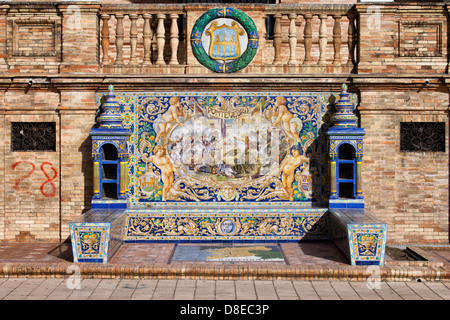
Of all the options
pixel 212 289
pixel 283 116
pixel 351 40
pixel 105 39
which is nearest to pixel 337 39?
pixel 351 40

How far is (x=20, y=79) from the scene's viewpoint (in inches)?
436

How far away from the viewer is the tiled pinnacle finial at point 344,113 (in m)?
10.7

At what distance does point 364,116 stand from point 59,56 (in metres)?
5.95

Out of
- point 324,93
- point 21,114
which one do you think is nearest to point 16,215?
point 21,114

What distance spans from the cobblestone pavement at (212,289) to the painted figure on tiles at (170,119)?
337 cm

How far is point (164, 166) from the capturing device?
36.5 ft

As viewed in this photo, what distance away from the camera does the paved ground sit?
Result: 7.96 m

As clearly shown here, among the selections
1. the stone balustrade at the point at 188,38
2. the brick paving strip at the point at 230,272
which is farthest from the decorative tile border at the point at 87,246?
the stone balustrade at the point at 188,38

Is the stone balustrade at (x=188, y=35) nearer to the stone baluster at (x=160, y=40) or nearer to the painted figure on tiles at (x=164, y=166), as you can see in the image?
the stone baluster at (x=160, y=40)

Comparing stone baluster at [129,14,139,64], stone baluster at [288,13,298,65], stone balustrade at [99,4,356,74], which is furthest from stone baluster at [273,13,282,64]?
stone baluster at [129,14,139,64]

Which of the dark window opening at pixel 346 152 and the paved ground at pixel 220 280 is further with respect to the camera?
the dark window opening at pixel 346 152

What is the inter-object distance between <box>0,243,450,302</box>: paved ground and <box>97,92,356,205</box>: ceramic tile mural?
1.87 metres

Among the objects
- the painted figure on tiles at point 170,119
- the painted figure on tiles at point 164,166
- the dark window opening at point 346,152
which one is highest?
the painted figure on tiles at point 170,119

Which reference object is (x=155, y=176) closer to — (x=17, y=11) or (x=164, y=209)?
(x=164, y=209)
